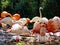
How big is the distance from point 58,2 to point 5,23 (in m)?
3.82

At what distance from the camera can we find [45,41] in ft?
9.45

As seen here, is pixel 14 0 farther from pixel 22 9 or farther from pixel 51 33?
Result: pixel 51 33

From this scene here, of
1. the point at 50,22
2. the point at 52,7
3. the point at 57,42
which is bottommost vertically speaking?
the point at 57,42

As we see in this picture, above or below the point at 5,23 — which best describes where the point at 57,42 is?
below

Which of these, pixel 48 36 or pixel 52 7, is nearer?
pixel 48 36

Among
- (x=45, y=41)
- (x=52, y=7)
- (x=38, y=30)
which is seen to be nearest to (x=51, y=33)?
(x=38, y=30)

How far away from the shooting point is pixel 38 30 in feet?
10.4

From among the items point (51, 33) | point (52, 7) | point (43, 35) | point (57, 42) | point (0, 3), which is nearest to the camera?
point (57, 42)

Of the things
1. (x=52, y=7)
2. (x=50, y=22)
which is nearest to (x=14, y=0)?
(x=52, y=7)

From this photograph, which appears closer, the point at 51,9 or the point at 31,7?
the point at 51,9

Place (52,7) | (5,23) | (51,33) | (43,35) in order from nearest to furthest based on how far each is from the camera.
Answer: (43,35) → (51,33) → (5,23) → (52,7)

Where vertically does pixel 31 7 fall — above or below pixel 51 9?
above

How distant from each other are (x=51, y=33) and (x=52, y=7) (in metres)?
4.46

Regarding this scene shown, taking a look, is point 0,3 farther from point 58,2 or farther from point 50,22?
point 50,22
